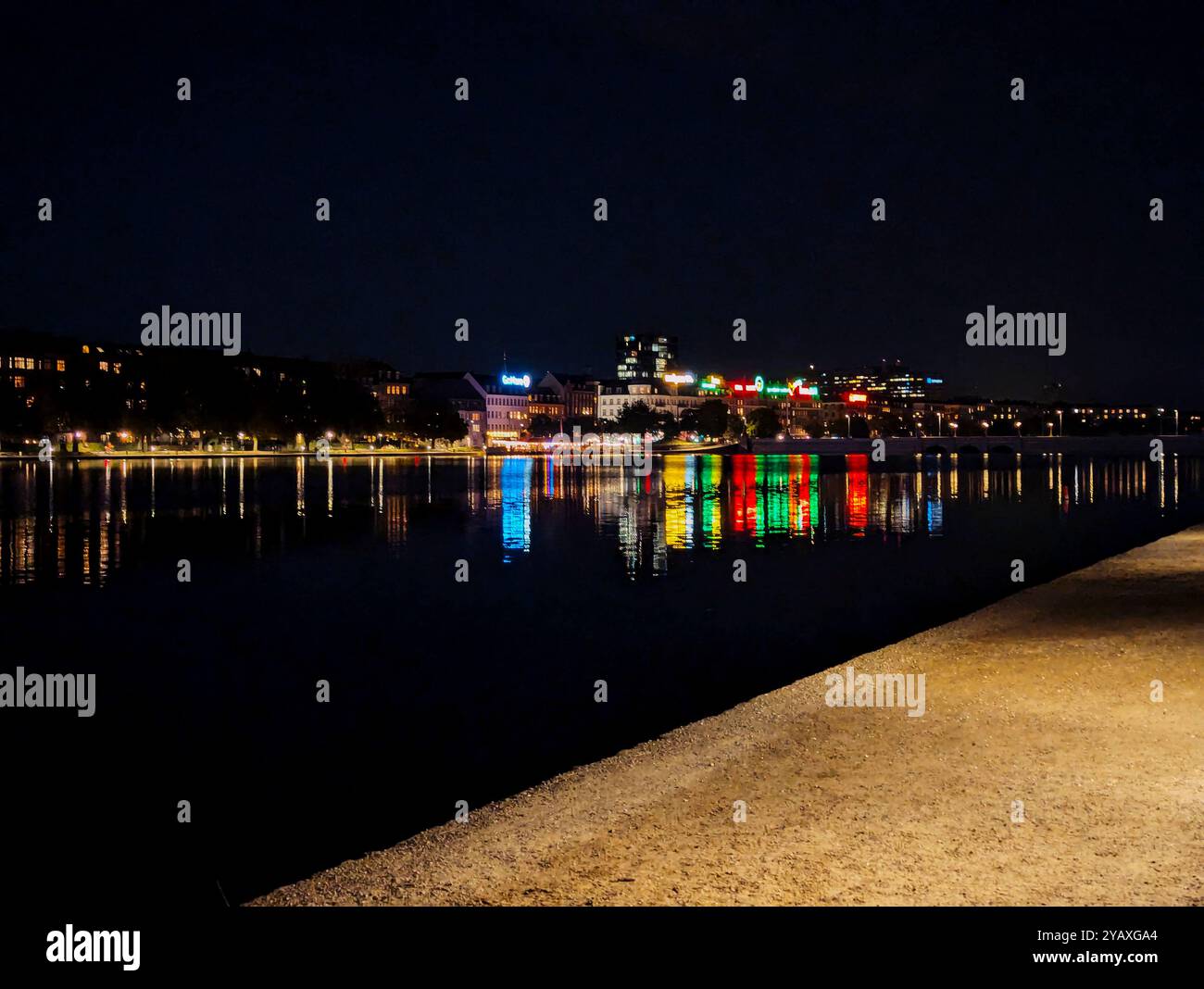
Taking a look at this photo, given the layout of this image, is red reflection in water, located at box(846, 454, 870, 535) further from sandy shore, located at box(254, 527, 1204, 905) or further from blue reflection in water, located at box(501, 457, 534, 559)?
sandy shore, located at box(254, 527, 1204, 905)

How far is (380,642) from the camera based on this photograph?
749 inches

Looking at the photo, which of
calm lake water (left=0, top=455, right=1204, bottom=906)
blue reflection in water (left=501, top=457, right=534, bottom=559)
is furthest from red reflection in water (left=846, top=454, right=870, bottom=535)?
blue reflection in water (left=501, top=457, right=534, bottom=559)

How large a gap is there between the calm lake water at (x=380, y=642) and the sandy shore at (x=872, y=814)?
2.15 metres

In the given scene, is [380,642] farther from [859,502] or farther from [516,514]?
[859,502]

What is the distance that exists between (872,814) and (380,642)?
1296 centimetres

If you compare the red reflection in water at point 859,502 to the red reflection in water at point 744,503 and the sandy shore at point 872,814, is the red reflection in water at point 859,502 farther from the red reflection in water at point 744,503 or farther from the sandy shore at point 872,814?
the sandy shore at point 872,814

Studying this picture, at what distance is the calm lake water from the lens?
34.1 ft

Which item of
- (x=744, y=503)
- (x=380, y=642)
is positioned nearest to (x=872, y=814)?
(x=380, y=642)

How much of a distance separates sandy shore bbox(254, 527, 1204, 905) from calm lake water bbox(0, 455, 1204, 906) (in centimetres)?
215

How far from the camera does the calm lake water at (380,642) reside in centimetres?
1041

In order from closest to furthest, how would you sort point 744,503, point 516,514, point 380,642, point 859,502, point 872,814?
point 872,814
point 380,642
point 516,514
point 744,503
point 859,502

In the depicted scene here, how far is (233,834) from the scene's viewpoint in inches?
389

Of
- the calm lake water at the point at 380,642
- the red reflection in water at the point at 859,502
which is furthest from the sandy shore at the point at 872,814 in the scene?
the red reflection in water at the point at 859,502

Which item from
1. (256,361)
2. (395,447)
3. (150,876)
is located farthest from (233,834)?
(256,361)
